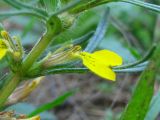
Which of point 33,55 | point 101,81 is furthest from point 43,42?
point 101,81

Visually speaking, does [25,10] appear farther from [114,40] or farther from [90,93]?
[90,93]

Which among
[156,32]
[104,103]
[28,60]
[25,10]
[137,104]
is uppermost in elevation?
[25,10]

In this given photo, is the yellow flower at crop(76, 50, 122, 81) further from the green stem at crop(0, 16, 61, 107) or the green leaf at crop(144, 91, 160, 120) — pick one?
the green leaf at crop(144, 91, 160, 120)

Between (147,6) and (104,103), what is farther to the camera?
(104,103)

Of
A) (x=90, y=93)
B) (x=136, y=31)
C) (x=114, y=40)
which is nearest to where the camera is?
(x=114, y=40)

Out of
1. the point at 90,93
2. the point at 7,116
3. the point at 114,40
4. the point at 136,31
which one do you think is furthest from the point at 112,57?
the point at 136,31

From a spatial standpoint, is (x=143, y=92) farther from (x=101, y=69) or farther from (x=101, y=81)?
(x=101, y=81)

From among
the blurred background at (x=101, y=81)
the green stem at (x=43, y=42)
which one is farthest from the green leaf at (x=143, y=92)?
the blurred background at (x=101, y=81)

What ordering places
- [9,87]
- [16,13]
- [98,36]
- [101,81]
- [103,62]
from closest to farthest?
1. [16,13]
2. [103,62]
3. [9,87]
4. [98,36]
5. [101,81]
